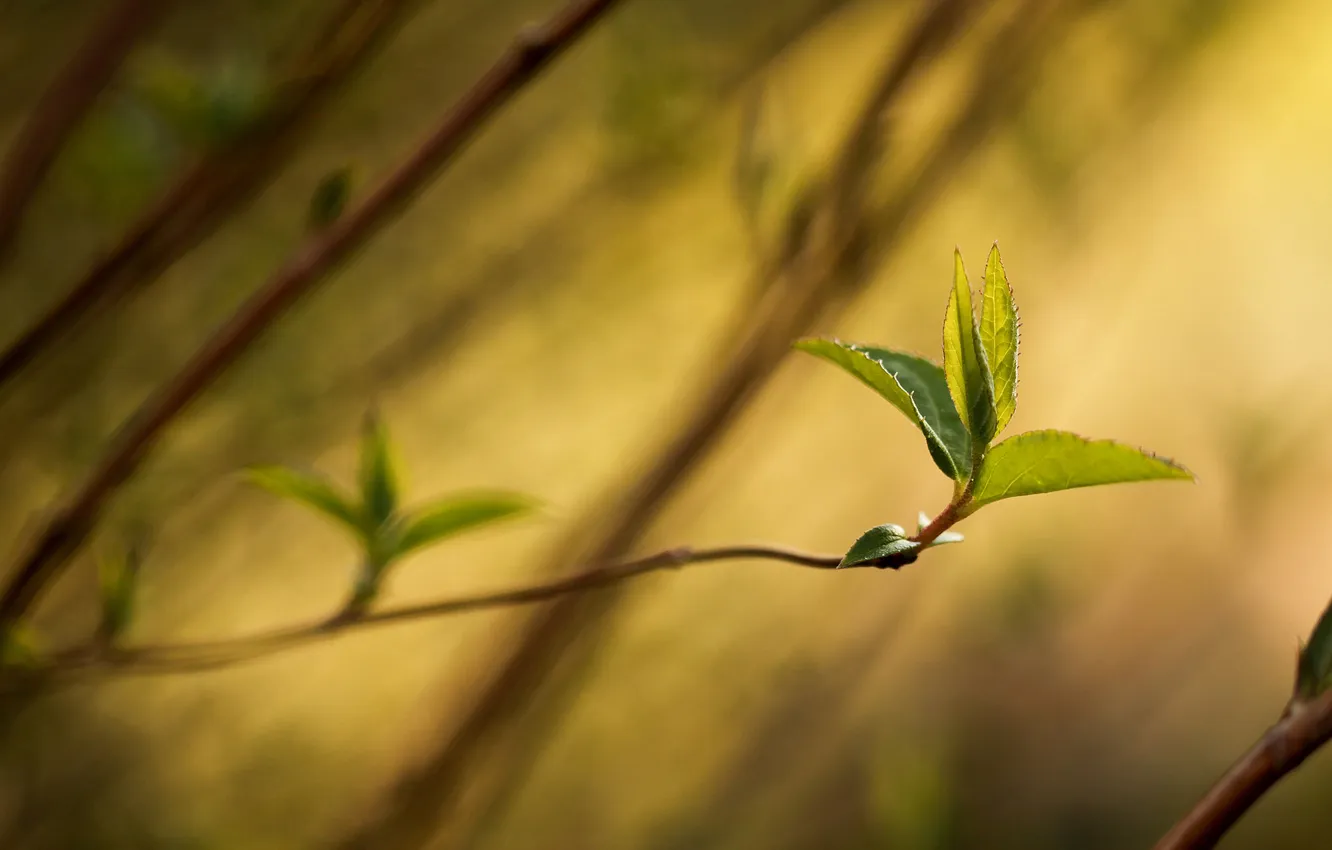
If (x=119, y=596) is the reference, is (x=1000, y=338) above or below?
below

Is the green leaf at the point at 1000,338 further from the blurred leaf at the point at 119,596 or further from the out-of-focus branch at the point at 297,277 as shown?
the blurred leaf at the point at 119,596

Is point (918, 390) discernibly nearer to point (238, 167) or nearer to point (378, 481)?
point (378, 481)

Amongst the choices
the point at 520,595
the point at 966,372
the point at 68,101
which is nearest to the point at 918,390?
the point at 966,372

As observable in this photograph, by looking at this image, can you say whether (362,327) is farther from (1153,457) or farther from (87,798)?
(1153,457)

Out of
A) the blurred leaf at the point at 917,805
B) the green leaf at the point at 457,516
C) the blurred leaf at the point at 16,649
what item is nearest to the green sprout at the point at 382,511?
the green leaf at the point at 457,516

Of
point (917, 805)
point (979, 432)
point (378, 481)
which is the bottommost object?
point (917, 805)

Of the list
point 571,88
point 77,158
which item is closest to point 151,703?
point 77,158
